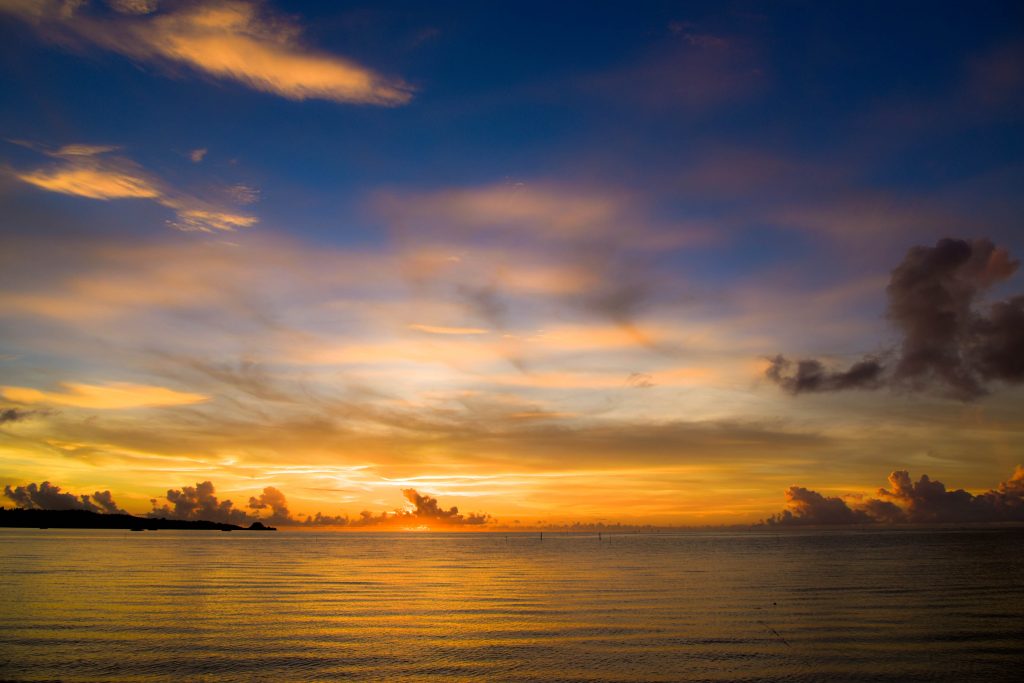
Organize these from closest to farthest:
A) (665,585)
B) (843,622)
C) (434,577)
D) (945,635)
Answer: (945,635)
(843,622)
(665,585)
(434,577)

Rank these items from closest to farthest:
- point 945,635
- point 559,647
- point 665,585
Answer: point 559,647
point 945,635
point 665,585

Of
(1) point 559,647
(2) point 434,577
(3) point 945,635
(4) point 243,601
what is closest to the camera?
(1) point 559,647

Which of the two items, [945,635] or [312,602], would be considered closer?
[945,635]

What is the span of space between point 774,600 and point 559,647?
36678 mm

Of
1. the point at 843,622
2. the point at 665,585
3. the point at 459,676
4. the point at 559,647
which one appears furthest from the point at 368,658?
the point at 665,585

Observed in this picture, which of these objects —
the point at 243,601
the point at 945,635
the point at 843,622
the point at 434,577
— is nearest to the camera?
the point at 945,635

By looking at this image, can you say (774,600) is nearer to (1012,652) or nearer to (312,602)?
(1012,652)

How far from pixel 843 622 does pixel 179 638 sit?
53.5 m

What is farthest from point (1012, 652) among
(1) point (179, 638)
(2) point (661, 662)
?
(1) point (179, 638)

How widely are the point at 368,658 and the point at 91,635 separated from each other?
22287mm

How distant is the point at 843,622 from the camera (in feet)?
194

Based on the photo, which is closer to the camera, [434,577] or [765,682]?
[765,682]

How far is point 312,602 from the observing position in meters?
73.7

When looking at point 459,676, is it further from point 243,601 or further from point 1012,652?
point 243,601
